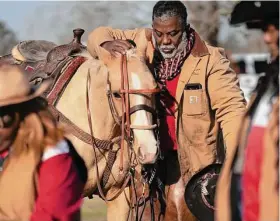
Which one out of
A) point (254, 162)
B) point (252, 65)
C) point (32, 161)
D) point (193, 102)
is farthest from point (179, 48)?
point (254, 162)

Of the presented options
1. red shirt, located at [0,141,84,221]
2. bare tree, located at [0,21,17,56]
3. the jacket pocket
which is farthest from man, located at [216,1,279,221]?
bare tree, located at [0,21,17,56]

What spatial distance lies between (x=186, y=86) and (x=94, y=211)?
198 inches

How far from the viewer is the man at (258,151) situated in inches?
127

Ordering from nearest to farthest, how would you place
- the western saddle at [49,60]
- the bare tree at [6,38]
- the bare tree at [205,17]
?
the western saddle at [49,60] → the bare tree at [205,17] → the bare tree at [6,38]

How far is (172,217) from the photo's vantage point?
21.5ft

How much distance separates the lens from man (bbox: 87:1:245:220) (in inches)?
244

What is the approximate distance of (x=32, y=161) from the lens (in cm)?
356

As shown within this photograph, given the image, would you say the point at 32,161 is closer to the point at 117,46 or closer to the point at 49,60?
the point at 117,46

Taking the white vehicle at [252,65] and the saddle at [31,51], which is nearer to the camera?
the white vehicle at [252,65]

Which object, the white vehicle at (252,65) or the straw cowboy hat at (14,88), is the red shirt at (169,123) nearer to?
the white vehicle at (252,65)

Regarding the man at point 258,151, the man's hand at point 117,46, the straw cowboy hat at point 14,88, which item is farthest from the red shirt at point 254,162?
the man's hand at point 117,46

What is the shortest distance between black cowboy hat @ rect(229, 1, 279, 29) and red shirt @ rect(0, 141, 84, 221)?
95 cm

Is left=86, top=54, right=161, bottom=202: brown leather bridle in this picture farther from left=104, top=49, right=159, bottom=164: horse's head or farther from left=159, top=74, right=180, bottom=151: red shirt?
left=159, top=74, right=180, bottom=151: red shirt

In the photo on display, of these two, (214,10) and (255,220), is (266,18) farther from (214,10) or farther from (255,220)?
(214,10)
